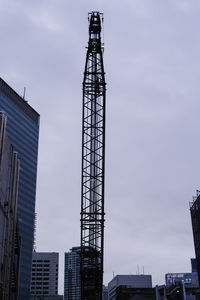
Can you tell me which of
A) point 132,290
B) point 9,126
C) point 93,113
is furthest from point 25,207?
point 93,113

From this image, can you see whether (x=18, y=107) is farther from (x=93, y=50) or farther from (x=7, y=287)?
(x=7, y=287)

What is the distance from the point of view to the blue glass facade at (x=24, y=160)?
149 metres

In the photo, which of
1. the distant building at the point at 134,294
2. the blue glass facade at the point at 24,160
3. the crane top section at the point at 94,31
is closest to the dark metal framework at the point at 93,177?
the crane top section at the point at 94,31

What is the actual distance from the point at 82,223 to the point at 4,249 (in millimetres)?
10573

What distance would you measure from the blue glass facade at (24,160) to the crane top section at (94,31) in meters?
95.8

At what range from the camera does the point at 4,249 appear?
4100 centimetres

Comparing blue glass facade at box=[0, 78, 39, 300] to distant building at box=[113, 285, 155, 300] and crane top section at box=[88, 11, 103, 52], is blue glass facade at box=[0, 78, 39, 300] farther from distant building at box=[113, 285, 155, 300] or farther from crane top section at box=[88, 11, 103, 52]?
crane top section at box=[88, 11, 103, 52]

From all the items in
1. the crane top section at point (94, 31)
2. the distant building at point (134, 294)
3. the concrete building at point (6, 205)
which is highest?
the crane top section at point (94, 31)

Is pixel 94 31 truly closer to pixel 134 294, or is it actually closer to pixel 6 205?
pixel 6 205

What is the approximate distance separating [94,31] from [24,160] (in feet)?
360

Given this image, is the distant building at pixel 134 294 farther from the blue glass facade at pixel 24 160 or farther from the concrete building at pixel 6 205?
the concrete building at pixel 6 205

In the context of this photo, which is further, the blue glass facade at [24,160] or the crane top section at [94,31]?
the blue glass facade at [24,160]

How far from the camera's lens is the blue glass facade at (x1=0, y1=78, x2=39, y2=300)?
148875 millimetres

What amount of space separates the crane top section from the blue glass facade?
314 feet
